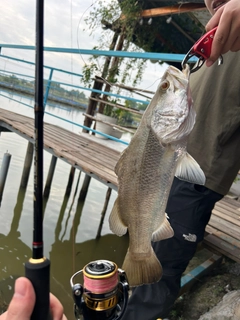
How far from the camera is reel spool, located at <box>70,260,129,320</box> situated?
44.9 inches

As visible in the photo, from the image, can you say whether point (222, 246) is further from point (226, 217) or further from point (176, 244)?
point (176, 244)

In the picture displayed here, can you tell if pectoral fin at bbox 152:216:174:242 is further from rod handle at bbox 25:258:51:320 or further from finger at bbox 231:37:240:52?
finger at bbox 231:37:240:52

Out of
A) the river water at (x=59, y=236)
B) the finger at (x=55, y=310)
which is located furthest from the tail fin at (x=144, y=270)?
the river water at (x=59, y=236)

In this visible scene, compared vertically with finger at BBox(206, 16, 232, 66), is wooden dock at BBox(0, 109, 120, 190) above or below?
below

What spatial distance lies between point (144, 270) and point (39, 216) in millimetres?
650

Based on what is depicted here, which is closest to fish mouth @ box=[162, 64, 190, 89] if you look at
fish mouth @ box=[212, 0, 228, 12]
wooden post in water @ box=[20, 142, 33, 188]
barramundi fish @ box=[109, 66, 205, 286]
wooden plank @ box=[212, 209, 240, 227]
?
barramundi fish @ box=[109, 66, 205, 286]

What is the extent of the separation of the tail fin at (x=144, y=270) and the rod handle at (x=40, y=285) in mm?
655

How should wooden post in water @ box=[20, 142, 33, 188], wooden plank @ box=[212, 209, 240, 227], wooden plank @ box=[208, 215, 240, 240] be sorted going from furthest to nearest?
wooden post in water @ box=[20, 142, 33, 188] → wooden plank @ box=[212, 209, 240, 227] → wooden plank @ box=[208, 215, 240, 240]

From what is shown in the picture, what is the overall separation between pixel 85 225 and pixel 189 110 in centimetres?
510

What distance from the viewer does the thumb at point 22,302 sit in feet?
2.58

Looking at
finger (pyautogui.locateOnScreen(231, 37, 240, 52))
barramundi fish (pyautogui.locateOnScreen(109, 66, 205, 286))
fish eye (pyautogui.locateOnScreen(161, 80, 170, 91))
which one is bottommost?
barramundi fish (pyautogui.locateOnScreen(109, 66, 205, 286))

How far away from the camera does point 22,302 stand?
2.65ft

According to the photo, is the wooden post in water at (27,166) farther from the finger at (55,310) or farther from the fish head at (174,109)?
the finger at (55,310)

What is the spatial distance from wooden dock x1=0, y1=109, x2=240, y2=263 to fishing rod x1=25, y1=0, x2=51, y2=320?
205 cm
